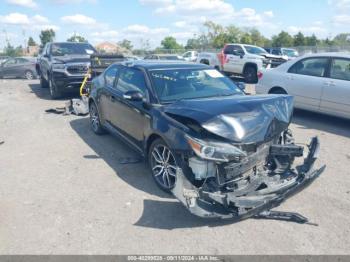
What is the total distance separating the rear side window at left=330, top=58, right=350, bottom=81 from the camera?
708cm

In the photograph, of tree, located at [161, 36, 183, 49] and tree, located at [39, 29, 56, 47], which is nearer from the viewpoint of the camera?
tree, located at [39, 29, 56, 47]

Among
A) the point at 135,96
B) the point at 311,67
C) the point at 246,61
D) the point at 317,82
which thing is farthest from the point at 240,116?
the point at 246,61

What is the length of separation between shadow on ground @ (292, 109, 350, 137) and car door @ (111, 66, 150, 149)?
4265mm

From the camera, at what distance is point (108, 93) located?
245 inches

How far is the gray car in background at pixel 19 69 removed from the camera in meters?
21.2

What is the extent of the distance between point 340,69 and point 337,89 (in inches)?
18.4

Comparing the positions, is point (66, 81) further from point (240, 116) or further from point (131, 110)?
point (240, 116)

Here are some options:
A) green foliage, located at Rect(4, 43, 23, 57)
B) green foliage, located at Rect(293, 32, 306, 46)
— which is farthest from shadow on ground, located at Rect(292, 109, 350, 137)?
green foliage, located at Rect(4, 43, 23, 57)

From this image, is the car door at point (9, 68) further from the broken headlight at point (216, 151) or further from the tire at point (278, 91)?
the broken headlight at point (216, 151)

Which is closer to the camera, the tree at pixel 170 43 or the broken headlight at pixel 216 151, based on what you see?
the broken headlight at pixel 216 151

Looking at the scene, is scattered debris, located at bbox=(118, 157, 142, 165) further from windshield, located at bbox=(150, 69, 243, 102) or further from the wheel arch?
the wheel arch

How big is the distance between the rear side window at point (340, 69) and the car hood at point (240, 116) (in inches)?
145

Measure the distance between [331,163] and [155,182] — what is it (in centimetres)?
290

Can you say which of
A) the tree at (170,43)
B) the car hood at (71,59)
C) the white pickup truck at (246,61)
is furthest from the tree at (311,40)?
the car hood at (71,59)
